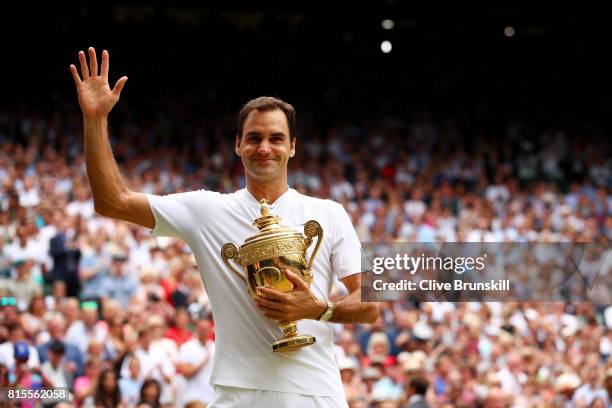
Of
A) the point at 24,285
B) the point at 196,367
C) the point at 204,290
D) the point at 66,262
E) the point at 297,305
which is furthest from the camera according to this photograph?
the point at 66,262

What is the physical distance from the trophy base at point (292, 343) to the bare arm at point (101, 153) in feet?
1.74

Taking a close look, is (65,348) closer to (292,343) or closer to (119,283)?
(119,283)

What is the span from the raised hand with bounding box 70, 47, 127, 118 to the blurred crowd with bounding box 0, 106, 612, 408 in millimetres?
3781

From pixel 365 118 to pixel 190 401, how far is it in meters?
12.5

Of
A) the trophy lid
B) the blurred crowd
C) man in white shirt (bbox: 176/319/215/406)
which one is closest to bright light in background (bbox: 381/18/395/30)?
the blurred crowd

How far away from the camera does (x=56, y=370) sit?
706 centimetres

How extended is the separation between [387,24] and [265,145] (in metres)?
17.0

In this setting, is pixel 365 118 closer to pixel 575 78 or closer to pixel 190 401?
pixel 575 78

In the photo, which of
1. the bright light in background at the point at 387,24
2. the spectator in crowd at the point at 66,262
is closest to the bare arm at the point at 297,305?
the spectator in crowd at the point at 66,262

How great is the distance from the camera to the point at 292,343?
109 inches

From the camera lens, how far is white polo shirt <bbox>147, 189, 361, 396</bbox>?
9.36 feet

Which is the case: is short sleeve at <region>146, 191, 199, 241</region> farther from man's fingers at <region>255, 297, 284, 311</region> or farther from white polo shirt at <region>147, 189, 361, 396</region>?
man's fingers at <region>255, 297, 284, 311</region>

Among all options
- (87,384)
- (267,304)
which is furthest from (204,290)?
(267,304)

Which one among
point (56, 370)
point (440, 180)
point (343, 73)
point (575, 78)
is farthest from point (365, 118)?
point (56, 370)
